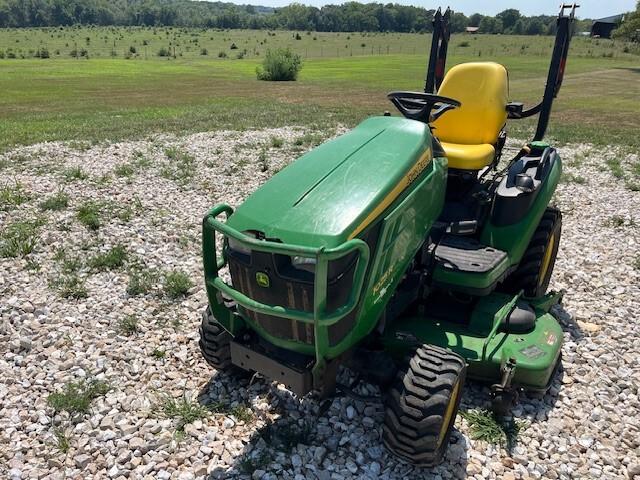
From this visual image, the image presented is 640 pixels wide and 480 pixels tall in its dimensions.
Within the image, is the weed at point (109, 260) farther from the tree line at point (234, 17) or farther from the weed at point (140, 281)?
the tree line at point (234, 17)

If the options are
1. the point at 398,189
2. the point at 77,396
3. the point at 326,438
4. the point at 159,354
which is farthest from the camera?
the point at 159,354

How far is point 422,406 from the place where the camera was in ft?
9.82

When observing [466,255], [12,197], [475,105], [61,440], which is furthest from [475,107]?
[12,197]

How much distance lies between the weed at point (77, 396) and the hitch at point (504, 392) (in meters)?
2.66

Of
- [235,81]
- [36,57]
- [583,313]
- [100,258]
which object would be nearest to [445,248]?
[583,313]

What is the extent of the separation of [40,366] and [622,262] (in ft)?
19.4

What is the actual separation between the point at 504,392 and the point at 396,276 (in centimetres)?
101

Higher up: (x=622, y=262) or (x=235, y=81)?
(x=622, y=262)

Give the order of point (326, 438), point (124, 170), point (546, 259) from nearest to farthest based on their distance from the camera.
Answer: point (326, 438), point (546, 259), point (124, 170)

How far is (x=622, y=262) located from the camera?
623 centimetres

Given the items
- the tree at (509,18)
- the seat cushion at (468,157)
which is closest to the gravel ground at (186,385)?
the seat cushion at (468,157)

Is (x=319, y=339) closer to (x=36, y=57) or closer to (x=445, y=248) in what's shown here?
(x=445, y=248)

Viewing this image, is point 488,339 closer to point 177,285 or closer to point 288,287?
point 288,287

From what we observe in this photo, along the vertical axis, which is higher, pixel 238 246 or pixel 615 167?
pixel 238 246
